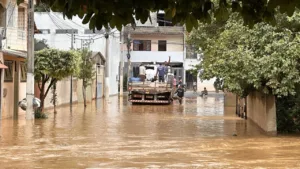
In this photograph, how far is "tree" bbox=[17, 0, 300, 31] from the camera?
4988 mm

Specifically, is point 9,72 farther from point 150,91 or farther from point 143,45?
point 143,45

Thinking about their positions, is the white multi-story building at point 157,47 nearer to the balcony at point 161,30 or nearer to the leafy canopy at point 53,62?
the balcony at point 161,30

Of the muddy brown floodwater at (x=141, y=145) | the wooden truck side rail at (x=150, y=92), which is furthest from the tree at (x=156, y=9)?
the wooden truck side rail at (x=150, y=92)

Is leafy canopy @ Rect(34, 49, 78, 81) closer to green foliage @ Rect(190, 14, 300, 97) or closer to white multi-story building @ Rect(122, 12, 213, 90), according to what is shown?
green foliage @ Rect(190, 14, 300, 97)

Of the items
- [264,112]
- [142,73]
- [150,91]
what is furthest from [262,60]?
[142,73]

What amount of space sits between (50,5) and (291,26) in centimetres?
1376

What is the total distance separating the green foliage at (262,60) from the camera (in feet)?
54.4

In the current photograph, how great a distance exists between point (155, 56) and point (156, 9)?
5936 cm

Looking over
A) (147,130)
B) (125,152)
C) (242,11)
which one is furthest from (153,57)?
(242,11)

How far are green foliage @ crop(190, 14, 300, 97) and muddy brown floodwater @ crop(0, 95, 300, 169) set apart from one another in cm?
178

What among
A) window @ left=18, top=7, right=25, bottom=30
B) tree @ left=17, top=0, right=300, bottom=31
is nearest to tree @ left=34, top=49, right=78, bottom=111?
window @ left=18, top=7, right=25, bottom=30

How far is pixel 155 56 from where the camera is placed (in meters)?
64.8

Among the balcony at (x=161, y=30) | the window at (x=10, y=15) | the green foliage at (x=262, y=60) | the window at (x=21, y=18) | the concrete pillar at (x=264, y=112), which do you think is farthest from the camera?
the balcony at (x=161, y=30)

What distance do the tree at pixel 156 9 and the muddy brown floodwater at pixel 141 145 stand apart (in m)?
6.48
